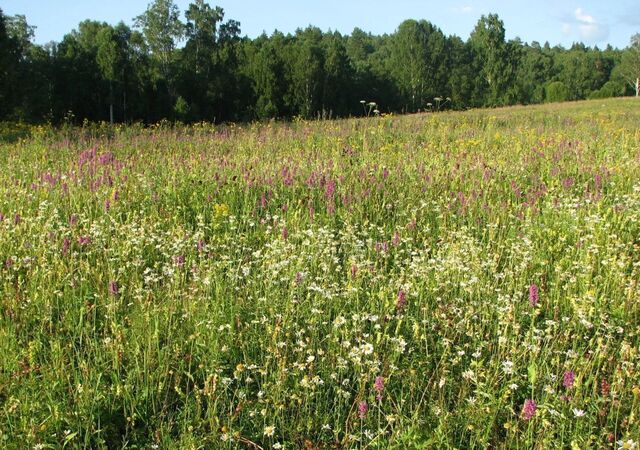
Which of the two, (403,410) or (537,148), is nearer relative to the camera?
(403,410)

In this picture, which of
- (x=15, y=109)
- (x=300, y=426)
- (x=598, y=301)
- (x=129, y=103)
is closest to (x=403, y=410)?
(x=300, y=426)

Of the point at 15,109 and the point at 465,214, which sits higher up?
the point at 15,109

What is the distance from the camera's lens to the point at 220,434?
8.05ft

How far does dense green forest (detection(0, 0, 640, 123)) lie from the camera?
1374 inches

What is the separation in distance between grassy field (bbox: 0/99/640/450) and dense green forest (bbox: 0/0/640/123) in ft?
32.3

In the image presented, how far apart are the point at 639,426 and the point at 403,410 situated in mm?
1108

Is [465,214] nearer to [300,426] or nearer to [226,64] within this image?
[300,426]

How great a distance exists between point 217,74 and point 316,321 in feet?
140

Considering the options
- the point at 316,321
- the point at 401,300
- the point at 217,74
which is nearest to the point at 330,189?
the point at 401,300

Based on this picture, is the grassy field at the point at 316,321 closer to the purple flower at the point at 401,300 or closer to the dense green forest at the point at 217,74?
the purple flower at the point at 401,300

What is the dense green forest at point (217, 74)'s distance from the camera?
115 ft

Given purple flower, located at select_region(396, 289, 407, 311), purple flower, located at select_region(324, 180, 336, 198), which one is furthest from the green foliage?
purple flower, located at select_region(396, 289, 407, 311)

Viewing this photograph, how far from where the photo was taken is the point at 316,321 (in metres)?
3.17

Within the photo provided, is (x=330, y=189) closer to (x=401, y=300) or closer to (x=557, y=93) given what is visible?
(x=401, y=300)
